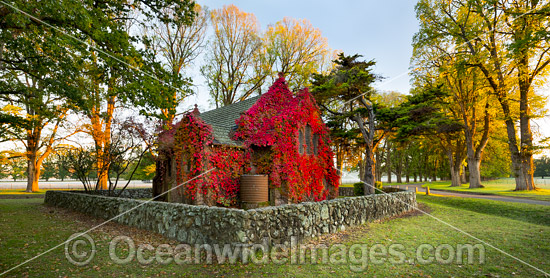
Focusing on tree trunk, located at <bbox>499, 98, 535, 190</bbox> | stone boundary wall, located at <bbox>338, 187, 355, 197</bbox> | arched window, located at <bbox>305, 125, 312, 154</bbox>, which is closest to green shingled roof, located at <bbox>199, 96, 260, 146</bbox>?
arched window, located at <bbox>305, 125, 312, 154</bbox>

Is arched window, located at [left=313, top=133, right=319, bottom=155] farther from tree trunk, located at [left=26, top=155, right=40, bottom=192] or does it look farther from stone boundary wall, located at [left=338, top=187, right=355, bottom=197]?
tree trunk, located at [left=26, top=155, right=40, bottom=192]

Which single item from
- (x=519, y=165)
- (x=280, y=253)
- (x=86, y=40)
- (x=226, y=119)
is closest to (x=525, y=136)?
(x=519, y=165)

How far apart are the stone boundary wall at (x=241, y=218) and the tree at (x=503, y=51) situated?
12547 mm

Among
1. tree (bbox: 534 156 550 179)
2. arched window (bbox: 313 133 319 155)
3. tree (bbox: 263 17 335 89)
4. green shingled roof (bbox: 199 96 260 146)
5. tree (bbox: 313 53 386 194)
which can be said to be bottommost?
tree (bbox: 534 156 550 179)

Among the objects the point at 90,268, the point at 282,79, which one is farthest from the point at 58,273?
the point at 282,79

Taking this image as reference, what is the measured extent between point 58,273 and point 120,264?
110 centimetres

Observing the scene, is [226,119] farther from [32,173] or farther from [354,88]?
[32,173]

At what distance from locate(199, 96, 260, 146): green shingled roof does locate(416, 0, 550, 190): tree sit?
13669 mm

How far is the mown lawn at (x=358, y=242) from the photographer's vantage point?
222 inches

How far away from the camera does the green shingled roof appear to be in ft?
39.2

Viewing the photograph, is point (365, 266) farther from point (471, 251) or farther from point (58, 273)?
point (58, 273)

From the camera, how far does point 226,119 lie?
14.8 meters

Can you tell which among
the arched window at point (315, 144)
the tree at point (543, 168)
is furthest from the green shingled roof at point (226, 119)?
the tree at point (543, 168)

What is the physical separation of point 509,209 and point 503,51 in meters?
12.4
